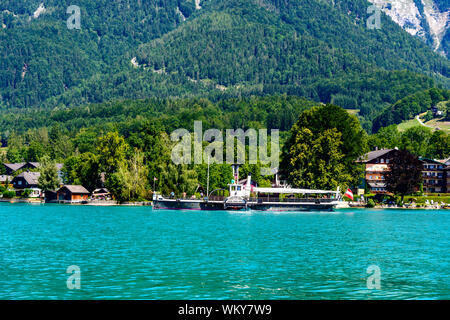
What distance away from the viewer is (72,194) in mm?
154750

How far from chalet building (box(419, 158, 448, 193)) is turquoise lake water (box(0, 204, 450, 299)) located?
99019 millimetres

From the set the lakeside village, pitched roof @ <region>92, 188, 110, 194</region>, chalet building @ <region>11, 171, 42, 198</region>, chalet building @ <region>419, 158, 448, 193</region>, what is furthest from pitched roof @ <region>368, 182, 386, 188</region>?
chalet building @ <region>11, 171, 42, 198</region>

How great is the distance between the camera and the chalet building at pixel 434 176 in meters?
168

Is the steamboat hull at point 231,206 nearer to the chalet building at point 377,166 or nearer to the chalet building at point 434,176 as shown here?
the chalet building at point 377,166

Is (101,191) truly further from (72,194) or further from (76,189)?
(72,194)

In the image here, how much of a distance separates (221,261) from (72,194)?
11570 centimetres

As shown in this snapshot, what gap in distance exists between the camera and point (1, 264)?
42.9m

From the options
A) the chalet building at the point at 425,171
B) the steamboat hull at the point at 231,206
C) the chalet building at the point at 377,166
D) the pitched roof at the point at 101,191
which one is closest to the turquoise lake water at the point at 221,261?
the steamboat hull at the point at 231,206

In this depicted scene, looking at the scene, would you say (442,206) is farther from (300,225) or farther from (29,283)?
(29,283)

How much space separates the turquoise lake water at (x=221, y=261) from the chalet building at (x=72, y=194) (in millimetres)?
78775

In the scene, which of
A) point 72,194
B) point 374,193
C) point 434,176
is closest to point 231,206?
point 72,194

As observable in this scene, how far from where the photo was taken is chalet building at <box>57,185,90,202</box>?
154375 millimetres

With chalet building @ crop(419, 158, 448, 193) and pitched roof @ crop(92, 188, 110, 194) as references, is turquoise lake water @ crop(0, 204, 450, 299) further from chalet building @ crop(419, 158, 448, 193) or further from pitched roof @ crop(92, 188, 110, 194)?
chalet building @ crop(419, 158, 448, 193)
